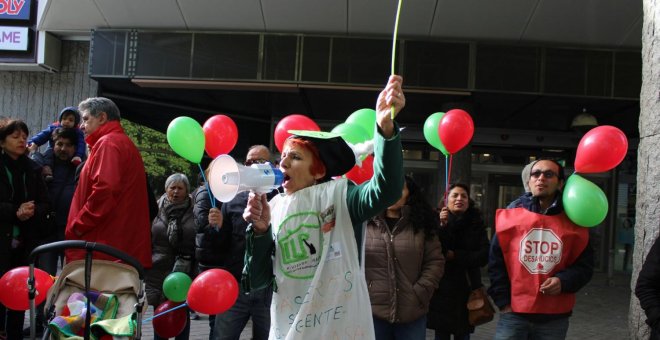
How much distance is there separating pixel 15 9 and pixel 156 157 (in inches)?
527

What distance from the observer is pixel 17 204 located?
4441mm

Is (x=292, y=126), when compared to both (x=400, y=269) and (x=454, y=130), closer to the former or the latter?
(x=454, y=130)

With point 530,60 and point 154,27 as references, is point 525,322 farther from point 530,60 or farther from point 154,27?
point 154,27

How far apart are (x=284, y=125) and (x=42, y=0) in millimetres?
6099

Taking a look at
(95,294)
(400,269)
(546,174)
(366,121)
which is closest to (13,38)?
(366,121)

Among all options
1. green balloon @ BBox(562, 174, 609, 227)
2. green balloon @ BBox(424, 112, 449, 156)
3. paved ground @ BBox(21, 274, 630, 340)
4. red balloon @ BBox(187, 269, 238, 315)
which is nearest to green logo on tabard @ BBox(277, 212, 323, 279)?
red balloon @ BBox(187, 269, 238, 315)

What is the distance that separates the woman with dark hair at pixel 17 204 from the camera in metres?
4.36

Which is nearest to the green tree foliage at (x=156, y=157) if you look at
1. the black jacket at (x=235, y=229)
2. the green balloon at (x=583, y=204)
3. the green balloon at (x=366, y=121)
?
the black jacket at (x=235, y=229)

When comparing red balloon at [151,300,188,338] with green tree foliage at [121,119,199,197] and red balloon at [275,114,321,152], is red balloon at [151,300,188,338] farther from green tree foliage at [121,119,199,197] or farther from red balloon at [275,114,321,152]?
green tree foliage at [121,119,199,197]

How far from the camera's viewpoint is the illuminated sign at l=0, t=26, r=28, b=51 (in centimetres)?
870

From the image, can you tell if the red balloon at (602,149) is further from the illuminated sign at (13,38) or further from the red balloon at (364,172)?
the illuminated sign at (13,38)

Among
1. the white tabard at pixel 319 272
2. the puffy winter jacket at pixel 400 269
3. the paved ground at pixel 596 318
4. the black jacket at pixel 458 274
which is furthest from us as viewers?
the paved ground at pixel 596 318

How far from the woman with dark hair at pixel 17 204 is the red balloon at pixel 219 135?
1395 millimetres

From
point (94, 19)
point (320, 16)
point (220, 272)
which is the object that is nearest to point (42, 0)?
point (94, 19)
